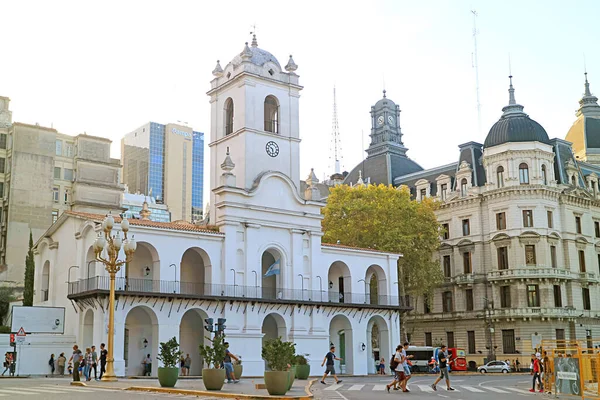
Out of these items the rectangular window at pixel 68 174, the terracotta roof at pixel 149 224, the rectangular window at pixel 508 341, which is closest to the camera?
the terracotta roof at pixel 149 224

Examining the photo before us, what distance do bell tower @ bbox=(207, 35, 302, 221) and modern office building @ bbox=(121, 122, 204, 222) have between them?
11799 cm

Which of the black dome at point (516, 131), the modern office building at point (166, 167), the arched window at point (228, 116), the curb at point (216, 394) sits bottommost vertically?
the curb at point (216, 394)

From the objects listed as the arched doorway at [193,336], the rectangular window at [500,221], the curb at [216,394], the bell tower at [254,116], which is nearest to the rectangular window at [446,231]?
the rectangular window at [500,221]

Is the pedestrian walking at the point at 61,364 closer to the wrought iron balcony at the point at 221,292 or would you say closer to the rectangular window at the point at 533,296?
the wrought iron balcony at the point at 221,292

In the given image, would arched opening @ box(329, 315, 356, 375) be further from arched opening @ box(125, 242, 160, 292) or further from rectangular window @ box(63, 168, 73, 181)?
rectangular window @ box(63, 168, 73, 181)

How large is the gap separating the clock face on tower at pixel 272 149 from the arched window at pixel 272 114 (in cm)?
133

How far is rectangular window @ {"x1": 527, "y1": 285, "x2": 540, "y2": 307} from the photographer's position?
62.4m

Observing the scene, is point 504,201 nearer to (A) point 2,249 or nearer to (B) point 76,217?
(B) point 76,217

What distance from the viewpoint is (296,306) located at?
154 ft

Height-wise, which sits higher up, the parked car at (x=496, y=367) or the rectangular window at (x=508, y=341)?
the rectangular window at (x=508, y=341)

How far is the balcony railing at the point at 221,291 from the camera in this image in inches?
1557

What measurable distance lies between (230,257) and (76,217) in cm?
932

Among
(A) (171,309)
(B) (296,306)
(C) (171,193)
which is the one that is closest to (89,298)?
(A) (171,309)

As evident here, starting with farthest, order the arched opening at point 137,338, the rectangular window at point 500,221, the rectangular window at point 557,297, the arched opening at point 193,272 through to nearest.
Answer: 1. the rectangular window at point 500,221
2. the rectangular window at point 557,297
3. the arched opening at point 193,272
4. the arched opening at point 137,338
